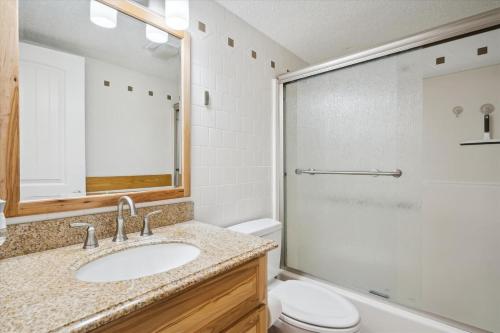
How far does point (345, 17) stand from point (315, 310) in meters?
1.78

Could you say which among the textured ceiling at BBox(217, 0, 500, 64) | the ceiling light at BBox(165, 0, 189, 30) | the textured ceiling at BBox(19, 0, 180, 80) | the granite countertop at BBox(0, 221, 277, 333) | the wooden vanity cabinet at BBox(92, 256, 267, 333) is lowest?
the wooden vanity cabinet at BBox(92, 256, 267, 333)

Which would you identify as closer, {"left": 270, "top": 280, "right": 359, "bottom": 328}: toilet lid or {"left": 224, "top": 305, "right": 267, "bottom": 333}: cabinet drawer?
{"left": 224, "top": 305, "right": 267, "bottom": 333}: cabinet drawer

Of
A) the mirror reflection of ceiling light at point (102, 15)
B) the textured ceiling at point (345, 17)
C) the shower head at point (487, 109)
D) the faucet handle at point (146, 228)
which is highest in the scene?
the textured ceiling at point (345, 17)

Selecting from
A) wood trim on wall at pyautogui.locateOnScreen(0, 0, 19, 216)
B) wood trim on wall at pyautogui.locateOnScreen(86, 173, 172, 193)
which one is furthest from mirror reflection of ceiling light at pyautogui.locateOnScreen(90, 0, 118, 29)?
wood trim on wall at pyautogui.locateOnScreen(86, 173, 172, 193)

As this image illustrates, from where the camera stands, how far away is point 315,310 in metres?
1.23

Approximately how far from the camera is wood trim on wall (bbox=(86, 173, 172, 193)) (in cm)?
103

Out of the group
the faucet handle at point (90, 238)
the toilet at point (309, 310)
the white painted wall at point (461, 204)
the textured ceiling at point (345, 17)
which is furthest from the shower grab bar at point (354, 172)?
the faucet handle at point (90, 238)

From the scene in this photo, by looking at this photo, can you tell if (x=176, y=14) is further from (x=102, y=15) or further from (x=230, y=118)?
(x=230, y=118)

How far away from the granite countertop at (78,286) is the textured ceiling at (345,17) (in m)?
1.44

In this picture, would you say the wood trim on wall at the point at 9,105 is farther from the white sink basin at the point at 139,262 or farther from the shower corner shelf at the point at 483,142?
the shower corner shelf at the point at 483,142

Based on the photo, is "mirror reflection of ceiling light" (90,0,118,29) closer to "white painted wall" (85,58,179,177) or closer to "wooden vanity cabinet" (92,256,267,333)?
"white painted wall" (85,58,179,177)

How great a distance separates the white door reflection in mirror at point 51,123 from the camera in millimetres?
871

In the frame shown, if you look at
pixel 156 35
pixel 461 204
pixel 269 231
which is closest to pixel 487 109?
pixel 461 204

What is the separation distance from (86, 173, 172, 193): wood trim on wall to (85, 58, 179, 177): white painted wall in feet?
0.07
